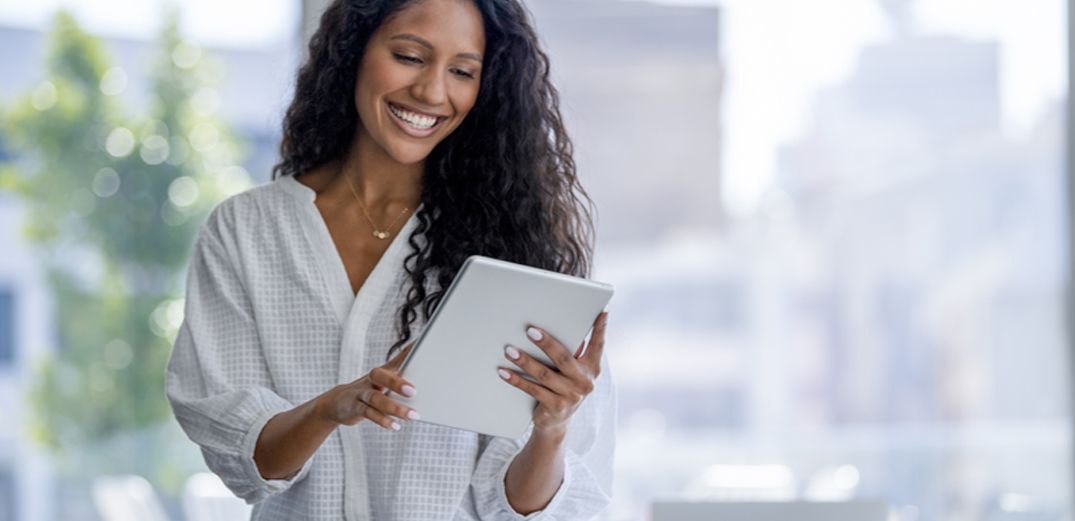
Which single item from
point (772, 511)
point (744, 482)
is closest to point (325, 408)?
point (772, 511)

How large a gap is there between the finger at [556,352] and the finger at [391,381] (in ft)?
0.47

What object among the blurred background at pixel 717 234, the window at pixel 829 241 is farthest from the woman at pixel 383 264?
the window at pixel 829 241

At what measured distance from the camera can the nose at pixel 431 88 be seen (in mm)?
1691

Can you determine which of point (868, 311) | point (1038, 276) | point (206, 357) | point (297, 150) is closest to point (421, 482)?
point (206, 357)

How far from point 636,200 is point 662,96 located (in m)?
0.30

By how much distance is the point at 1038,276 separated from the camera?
4.06 meters

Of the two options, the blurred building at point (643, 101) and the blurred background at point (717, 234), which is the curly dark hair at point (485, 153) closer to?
the blurred background at point (717, 234)

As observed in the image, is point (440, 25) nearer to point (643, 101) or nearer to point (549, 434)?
point (549, 434)

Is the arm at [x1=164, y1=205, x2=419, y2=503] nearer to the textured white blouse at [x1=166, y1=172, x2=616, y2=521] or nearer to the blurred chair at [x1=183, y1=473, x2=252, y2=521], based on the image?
the textured white blouse at [x1=166, y1=172, x2=616, y2=521]

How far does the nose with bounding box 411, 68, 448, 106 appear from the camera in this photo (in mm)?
1691

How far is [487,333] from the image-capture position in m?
1.52

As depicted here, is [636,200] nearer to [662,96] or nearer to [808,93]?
[662,96]

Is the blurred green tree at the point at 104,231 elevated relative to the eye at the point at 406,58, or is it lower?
elevated

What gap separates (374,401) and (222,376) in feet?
1.04
